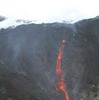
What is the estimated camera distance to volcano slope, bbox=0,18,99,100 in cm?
5125

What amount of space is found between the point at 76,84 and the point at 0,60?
13.3m

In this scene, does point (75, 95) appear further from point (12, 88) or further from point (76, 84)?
point (12, 88)

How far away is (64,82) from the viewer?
54.0m

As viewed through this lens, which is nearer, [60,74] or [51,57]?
[60,74]

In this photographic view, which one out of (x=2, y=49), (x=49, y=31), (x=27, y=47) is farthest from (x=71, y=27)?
(x=2, y=49)

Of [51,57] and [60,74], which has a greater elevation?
[51,57]

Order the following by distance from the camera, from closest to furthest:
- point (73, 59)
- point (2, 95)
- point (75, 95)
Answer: point (2, 95) < point (75, 95) < point (73, 59)

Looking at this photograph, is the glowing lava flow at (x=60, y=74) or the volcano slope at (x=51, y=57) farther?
the glowing lava flow at (x=60, y=74)

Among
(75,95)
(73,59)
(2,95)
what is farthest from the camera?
(73,59)

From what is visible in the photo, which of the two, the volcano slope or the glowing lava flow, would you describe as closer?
the volcano slope

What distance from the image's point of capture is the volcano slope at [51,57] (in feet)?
168

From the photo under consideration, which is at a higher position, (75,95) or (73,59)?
(73,59)

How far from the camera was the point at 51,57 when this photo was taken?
57312 millimetres

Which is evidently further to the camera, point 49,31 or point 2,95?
point 49,31
